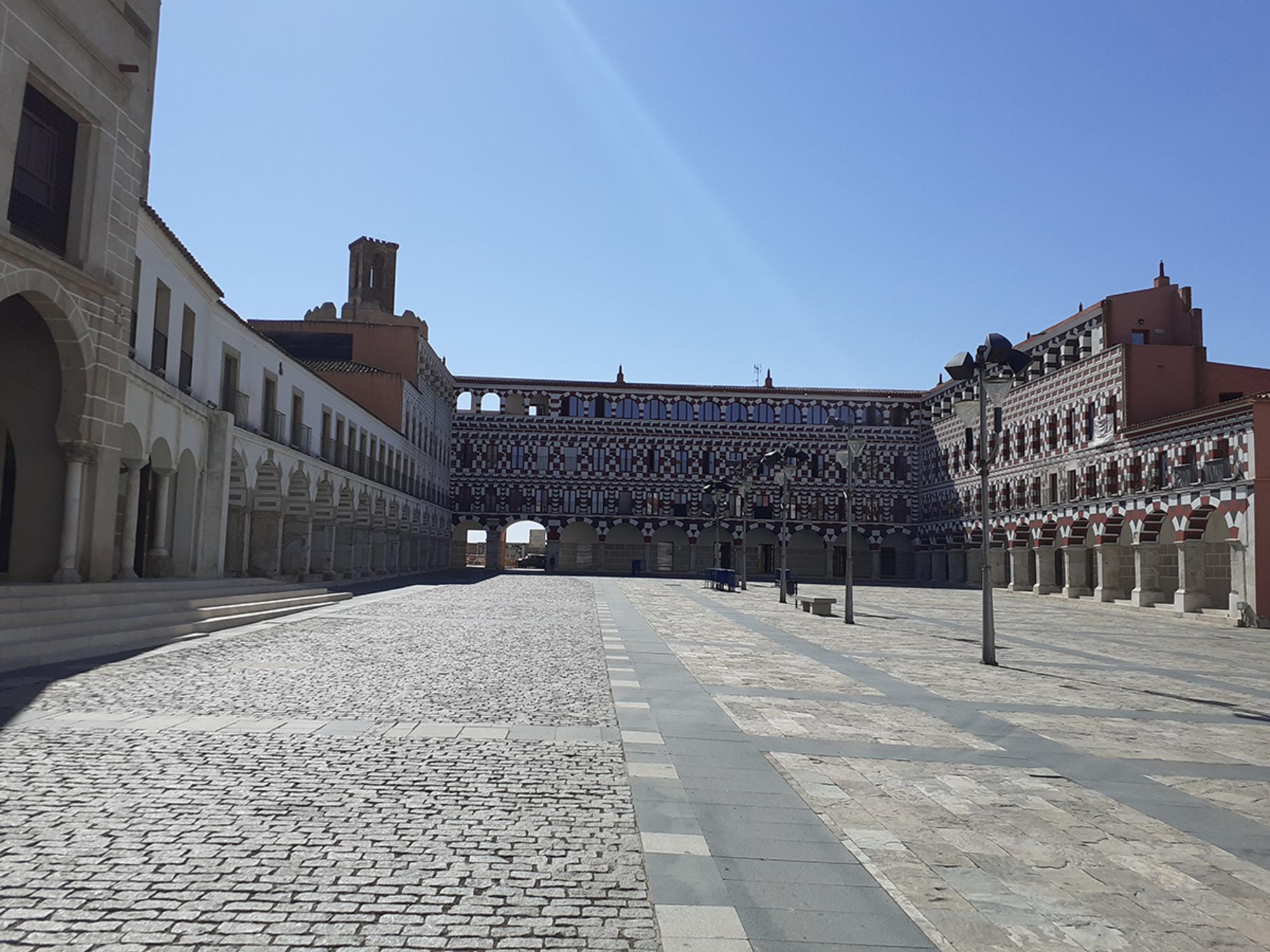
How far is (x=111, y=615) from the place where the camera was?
1441 cm

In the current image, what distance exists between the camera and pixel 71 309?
15570mm

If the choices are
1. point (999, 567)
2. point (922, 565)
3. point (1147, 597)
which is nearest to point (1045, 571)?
point (999, 567)

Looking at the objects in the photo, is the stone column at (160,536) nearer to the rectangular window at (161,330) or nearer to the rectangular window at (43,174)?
the rectangular window at (161,330)

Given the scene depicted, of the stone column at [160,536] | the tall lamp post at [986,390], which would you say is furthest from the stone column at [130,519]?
the tall lamp post at [986,390]

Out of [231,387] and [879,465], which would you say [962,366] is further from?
[879,465]

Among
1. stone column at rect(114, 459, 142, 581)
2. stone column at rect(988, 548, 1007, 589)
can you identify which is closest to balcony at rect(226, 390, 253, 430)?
stone column at rect(114, 459, 142, 581)

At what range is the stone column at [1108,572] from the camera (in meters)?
36.8

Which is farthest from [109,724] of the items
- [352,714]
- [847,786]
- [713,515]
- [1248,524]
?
[713,515]

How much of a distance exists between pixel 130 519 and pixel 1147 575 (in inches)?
1295

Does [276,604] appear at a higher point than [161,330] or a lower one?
lower

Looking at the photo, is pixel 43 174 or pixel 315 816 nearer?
pixel 315 816

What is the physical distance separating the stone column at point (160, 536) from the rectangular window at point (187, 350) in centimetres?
271

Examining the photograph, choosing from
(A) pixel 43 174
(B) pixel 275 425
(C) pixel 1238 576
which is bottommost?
(C) pixel 1238 576

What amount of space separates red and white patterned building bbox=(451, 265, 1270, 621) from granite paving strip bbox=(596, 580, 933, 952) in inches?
1283
